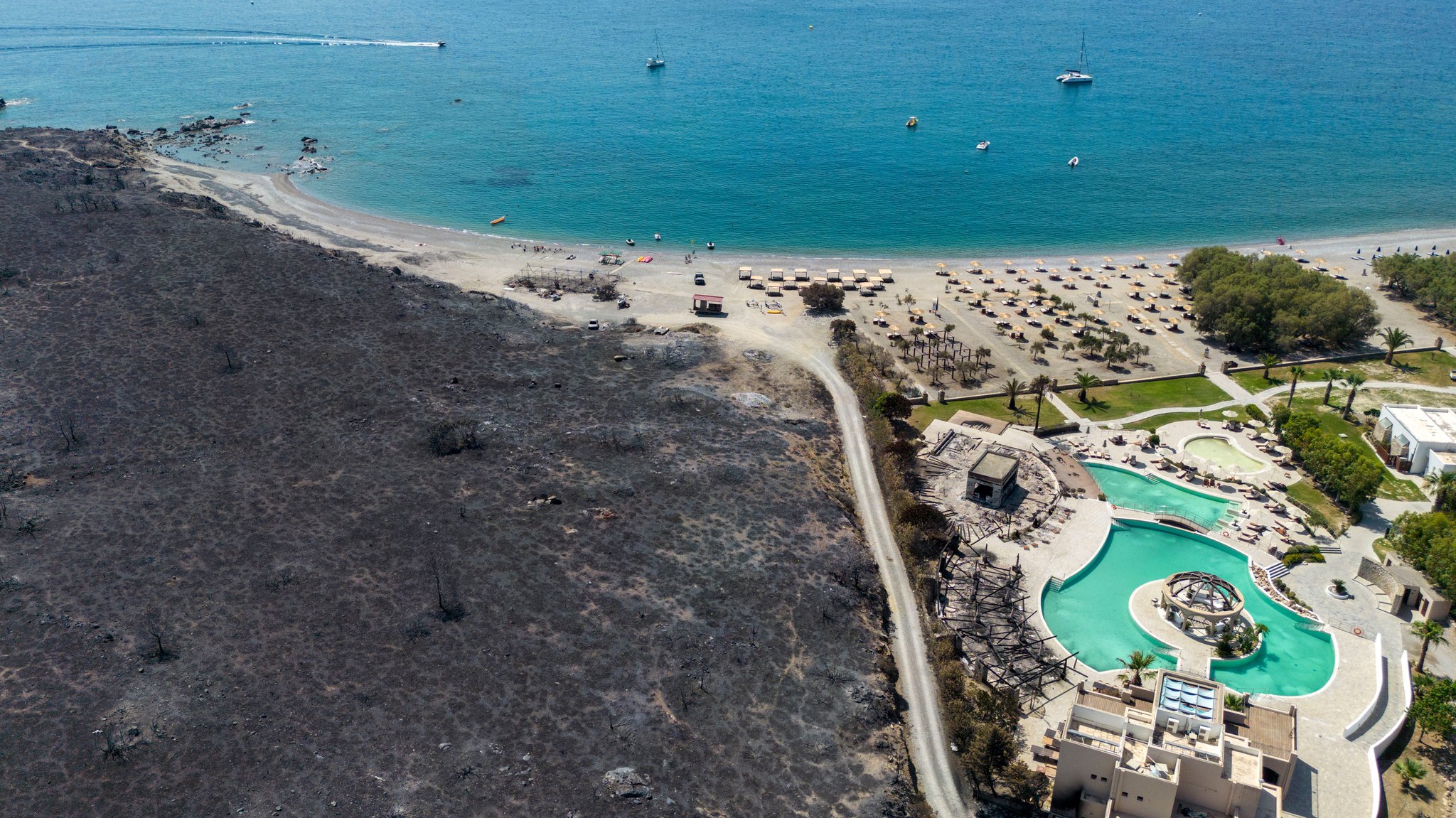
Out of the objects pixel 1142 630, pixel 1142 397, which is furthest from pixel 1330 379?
pixel 1142 630

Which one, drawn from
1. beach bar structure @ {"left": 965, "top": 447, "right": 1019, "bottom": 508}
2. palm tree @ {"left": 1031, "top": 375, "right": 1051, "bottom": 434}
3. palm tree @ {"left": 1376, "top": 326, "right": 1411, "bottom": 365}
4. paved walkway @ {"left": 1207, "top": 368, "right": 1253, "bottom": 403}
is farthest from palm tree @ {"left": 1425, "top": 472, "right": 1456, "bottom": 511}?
beach bar structure @ {"left": 965, "top": 447, "right": 1019, "bottom": 508}

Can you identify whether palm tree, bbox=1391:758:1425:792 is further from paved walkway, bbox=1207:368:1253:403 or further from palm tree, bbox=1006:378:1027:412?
paved walkway, bbox=1207:368:1253:403

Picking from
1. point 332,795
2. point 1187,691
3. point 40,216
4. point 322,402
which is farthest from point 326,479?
point 40,216

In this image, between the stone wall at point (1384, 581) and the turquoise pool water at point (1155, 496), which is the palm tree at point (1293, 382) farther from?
the stone wall at point (1384, 581)

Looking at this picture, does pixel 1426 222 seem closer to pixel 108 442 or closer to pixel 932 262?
pixel 932 262

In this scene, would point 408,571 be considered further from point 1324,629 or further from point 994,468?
point 1324,629

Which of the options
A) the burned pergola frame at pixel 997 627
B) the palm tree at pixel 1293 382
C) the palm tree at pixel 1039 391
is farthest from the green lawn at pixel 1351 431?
the burned pergola frame at pixel 997 627
